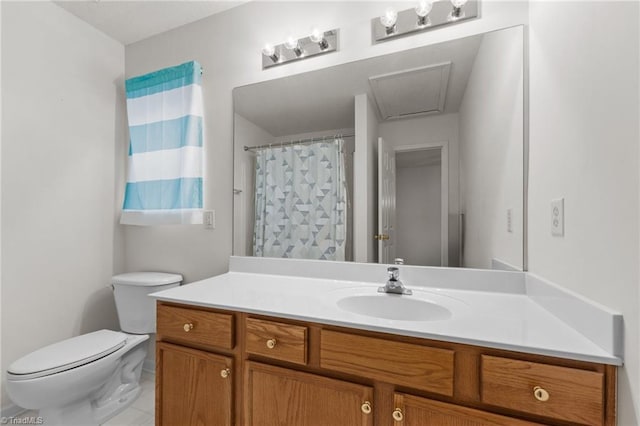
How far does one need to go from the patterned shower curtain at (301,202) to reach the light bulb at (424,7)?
652mm

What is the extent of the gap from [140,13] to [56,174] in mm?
1087

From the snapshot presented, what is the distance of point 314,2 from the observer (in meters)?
1.49

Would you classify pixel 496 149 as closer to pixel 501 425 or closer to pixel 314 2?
pixel 501 425

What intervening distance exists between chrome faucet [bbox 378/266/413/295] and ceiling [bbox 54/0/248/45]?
1.68 m

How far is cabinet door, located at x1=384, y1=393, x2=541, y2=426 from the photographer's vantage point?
71 centimetres

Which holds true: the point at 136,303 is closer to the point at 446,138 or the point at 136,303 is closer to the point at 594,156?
the point at 446,138

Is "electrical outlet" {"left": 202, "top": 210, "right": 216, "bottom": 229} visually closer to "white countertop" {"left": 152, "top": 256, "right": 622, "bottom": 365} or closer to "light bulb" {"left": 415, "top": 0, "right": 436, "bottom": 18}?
"white countertop" {"left": 152, "top": 256, "right": 622, "bottom": 365}

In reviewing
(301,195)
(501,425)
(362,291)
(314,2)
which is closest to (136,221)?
(301,195)

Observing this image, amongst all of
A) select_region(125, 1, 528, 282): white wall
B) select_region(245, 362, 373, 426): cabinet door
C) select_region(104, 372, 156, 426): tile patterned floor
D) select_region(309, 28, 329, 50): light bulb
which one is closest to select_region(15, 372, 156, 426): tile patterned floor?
select_region(104, 372, 156, 426): tile patterned floor

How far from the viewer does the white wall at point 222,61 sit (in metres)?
1.42

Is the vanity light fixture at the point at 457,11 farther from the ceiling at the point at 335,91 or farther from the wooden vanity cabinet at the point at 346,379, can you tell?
the wooden vanity cabinet at the point at 346,379

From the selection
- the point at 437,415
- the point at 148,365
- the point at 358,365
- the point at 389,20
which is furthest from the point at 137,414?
the point at 389,20

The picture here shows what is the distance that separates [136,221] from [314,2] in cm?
166

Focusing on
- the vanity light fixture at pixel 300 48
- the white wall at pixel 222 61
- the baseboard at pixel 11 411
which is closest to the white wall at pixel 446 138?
the white wall at pixel 222 61
